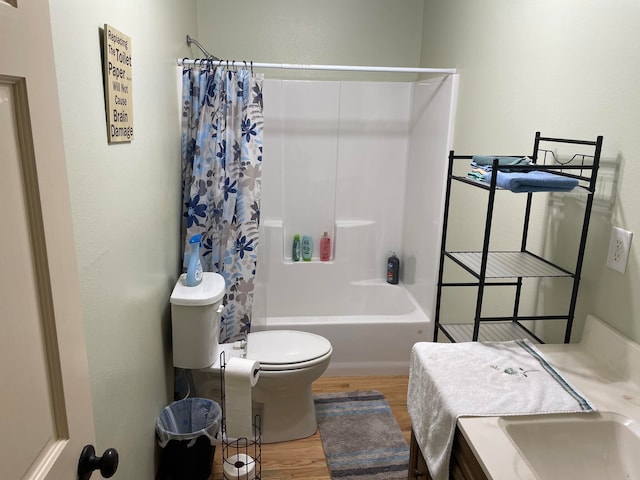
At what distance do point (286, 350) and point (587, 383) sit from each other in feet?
4.50

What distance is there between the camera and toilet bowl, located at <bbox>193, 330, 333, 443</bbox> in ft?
7.36

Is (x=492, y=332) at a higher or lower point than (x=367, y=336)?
higher

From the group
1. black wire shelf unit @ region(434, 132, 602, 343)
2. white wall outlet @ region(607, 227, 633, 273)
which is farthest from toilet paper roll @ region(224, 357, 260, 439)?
white wall outlet @ region(607, 227, 633, 273)

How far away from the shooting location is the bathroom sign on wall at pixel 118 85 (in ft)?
4.35

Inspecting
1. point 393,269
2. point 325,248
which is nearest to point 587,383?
point 393,269

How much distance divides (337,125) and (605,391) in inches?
95.5

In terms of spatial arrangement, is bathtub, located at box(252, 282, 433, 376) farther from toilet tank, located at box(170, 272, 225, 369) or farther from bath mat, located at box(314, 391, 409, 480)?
toilet tank, located at box(170, 272, 225, 369)

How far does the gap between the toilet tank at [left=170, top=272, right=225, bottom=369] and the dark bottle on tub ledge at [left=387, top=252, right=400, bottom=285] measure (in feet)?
5.34

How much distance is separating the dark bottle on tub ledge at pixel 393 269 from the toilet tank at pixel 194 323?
5.34 feet

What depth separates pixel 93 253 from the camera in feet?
4.09

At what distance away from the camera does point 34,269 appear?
70 cm

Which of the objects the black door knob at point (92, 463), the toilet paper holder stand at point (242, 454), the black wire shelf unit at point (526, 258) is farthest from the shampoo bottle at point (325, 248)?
the black door knob at point (92, 463)

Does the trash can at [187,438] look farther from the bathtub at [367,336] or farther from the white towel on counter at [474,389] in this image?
the white towel on counter at [474,389]

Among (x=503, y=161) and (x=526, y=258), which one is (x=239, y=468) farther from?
(x=503, y=161)
